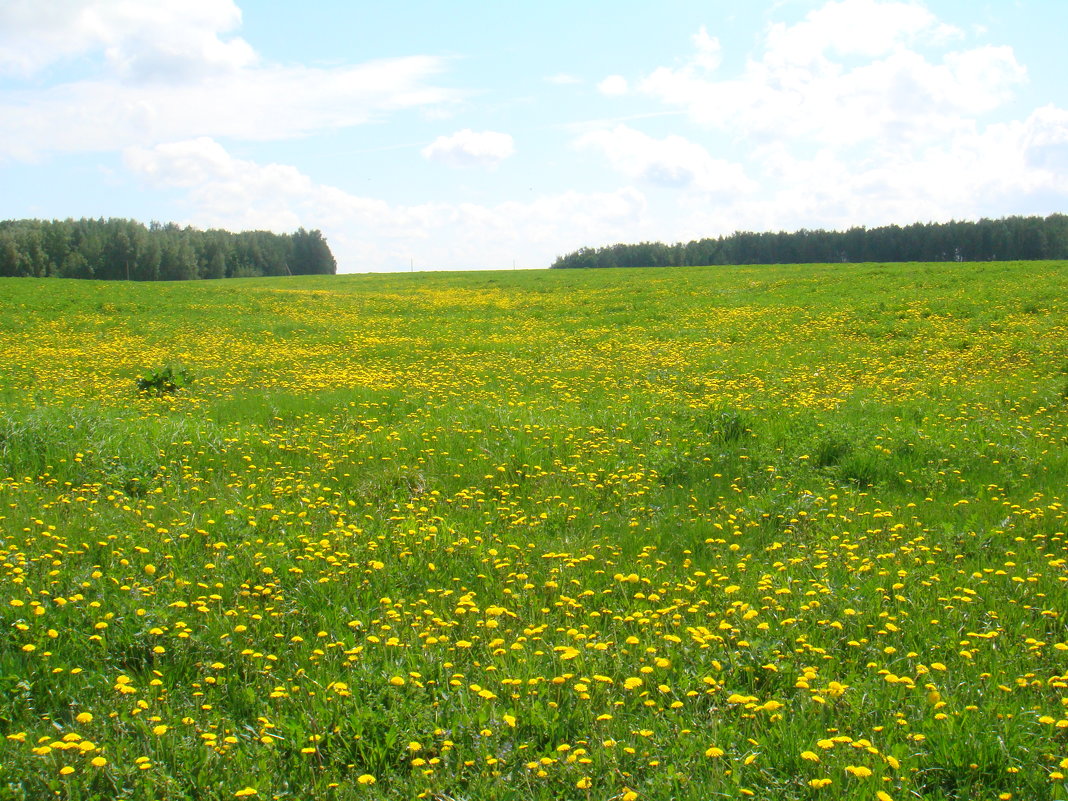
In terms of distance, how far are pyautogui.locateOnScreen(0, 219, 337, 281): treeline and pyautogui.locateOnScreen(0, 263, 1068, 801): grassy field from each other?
80080 millimetres

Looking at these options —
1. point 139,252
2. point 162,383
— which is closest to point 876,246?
point 139,252

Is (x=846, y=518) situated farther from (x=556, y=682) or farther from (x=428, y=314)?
(x=428, y=314)

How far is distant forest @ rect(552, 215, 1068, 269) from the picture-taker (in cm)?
7194

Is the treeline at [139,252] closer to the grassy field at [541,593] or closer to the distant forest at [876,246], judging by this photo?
the distant forest at [876,246]

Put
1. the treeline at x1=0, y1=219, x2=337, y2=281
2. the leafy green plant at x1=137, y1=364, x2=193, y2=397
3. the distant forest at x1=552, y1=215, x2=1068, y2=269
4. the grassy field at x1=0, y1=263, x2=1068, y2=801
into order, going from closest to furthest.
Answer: the grassy field at x1=0, y1=263, x2=1068, y2=801, the leafy green plant at x1=137, y1=364, x2=193, y2=397, the distant forest at x1=552, y1=215, x2=1068, y2=269, the treeline at x1=0, y1=219, x2=337, y2=281

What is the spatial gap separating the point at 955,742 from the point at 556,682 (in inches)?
68.6

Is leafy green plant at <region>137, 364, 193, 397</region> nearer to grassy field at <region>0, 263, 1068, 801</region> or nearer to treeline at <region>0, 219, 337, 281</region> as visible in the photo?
grassy field at <region>0, 263, 1068, 801</region>

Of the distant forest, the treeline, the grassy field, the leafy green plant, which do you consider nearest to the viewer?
the grassy field

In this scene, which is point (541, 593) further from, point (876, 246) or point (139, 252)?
point (139, 252)

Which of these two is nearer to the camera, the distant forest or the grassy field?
the grassy field

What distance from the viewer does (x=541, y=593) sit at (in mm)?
5395

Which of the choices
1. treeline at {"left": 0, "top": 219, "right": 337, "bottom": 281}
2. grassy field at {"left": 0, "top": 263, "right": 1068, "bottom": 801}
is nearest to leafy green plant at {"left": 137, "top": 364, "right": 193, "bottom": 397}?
grassy field at {"left": 0, "top": 263, "right": 1068, "bottom": 801}

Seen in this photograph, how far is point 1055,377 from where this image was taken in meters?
12.7

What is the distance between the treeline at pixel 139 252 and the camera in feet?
263
